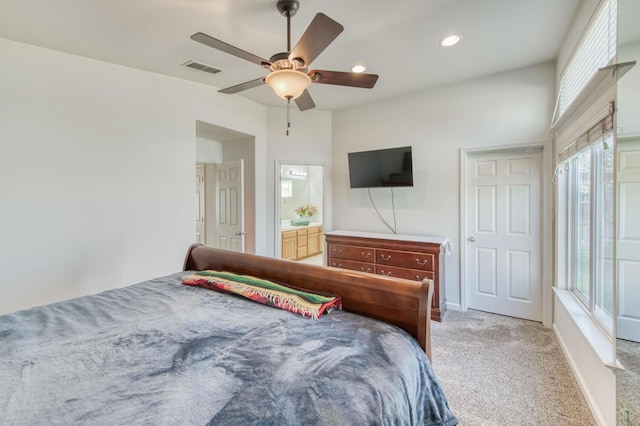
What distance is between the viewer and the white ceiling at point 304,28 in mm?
2111

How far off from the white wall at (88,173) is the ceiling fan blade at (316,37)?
2201 mm

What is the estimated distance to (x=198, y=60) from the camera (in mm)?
2914

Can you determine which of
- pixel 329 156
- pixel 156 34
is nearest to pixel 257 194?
pixel 329 156

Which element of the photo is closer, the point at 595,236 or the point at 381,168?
the point at 595,236

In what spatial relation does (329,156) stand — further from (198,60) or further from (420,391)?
(420,391)

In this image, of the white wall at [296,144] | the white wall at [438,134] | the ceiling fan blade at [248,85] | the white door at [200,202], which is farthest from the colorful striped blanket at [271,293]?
the white door at [200,202]

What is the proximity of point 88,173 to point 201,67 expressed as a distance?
156 centimetres

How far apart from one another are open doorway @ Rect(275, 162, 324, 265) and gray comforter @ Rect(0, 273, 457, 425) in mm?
4587

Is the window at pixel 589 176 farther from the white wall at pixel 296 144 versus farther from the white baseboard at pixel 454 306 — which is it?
the white wall at pixel 296 144

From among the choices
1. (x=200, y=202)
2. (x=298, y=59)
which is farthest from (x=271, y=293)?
(x=200, y=202)

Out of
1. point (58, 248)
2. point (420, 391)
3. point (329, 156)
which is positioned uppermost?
point (329, 156)

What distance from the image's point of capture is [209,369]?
3.43 feet

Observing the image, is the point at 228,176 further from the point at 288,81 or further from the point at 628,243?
the point at 628,243

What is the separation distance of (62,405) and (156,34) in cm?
272
